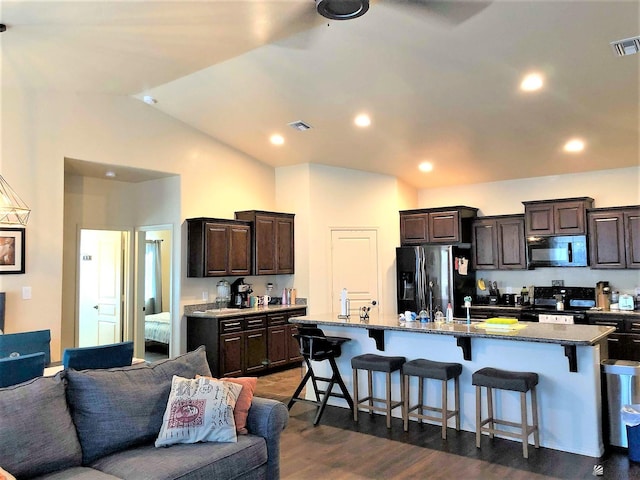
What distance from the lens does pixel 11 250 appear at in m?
4.91

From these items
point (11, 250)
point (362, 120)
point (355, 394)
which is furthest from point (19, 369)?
point (362, 120)

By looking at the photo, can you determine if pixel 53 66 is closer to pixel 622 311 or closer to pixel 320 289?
pixel 320 289

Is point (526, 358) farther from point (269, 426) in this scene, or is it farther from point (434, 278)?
point (434, 278)

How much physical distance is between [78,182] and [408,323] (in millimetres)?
4664

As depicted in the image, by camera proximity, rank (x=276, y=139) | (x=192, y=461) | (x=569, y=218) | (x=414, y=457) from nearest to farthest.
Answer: (x=192, y=461) < (x=414, y=457) < (x=569, y=218) < (x=276, y=139)

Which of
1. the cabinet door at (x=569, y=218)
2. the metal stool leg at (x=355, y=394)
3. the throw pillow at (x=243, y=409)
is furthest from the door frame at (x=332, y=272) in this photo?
the throw pillow at (x=243, y=409)

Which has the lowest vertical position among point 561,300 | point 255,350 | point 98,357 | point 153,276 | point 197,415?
point 255,350

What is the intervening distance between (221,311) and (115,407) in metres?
3.77

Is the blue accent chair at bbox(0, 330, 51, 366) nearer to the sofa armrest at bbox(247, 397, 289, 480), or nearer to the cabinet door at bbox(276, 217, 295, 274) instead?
the sofa armrest at bbox(247, 397, 289, 480)

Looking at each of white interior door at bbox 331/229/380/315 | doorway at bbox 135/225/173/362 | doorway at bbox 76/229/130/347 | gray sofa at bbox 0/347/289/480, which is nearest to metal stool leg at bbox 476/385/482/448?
gray sofa at bbox 0/347/289/480

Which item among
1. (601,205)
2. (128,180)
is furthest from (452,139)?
(128,180)

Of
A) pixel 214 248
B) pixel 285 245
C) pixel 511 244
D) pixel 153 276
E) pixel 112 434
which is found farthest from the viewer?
pixel 153 276

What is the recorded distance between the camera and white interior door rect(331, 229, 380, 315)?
7555mm

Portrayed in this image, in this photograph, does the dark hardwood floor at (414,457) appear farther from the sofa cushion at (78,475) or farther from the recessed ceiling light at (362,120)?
the recessed ceiling light at (362,120)
